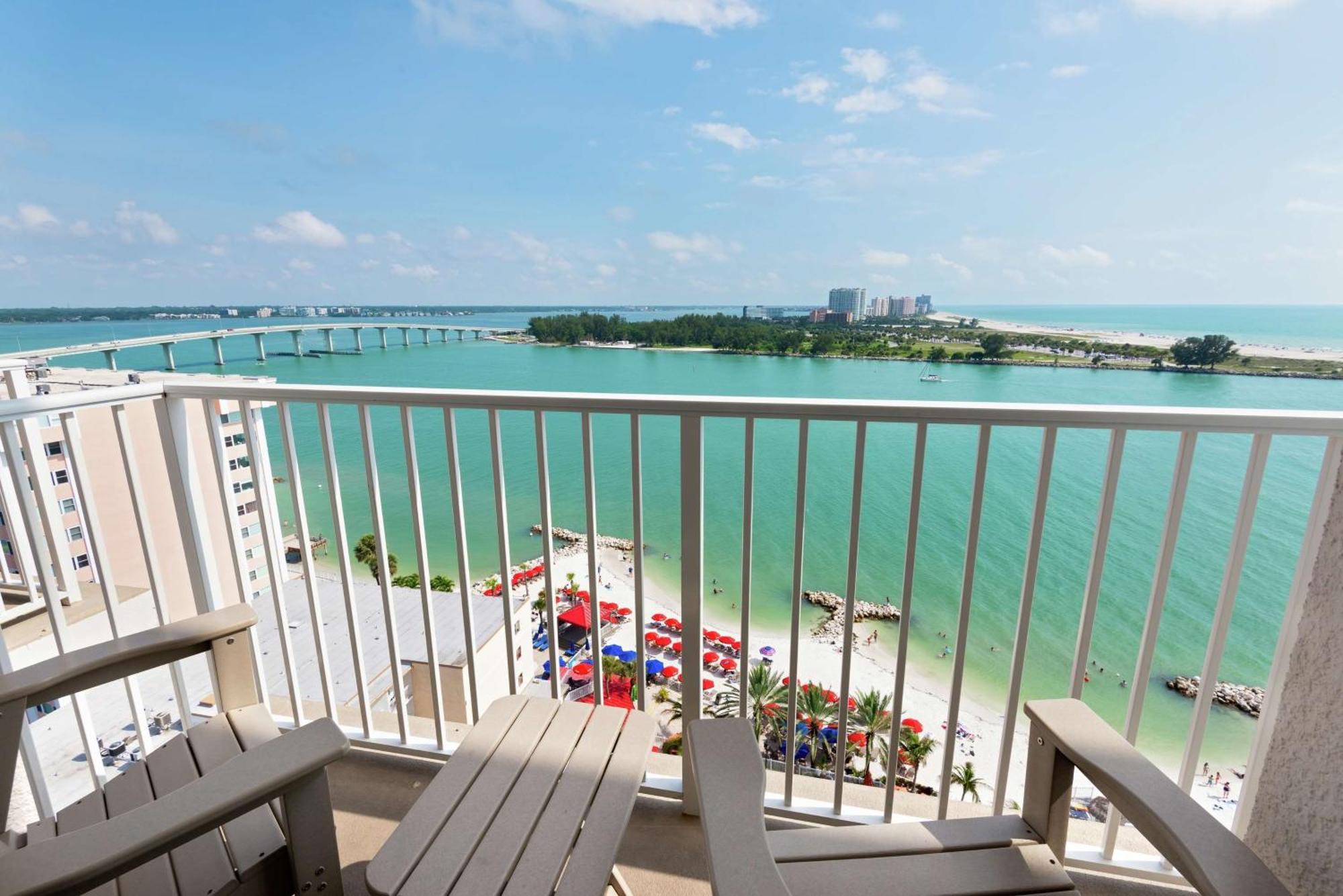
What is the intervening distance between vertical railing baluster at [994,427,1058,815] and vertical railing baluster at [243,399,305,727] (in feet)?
6.71

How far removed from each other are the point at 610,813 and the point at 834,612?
61.8 feet

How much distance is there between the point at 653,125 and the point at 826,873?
37836 millimetres

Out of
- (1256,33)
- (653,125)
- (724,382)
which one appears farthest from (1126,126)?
(724,382)

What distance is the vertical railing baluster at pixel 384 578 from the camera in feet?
5.76

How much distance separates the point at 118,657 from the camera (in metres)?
1.29

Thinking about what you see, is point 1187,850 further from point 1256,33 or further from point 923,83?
point 923,83

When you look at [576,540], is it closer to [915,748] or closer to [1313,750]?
[915,748]

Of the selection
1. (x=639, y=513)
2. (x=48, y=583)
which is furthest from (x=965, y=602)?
(x=48, y=583)

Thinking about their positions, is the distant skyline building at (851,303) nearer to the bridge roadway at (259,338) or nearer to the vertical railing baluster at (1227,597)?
the bridge roadway at (259,338)

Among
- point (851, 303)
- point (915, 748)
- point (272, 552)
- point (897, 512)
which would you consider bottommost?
point (897, 512)

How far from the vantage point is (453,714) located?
11.3 metres

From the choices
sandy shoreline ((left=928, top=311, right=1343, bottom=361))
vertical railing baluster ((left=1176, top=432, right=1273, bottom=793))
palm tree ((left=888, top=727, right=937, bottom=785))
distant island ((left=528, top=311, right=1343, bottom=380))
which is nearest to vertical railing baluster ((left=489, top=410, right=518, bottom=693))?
vertical railing baluster ((left=1176, top=432, right=1273, bottom=793))

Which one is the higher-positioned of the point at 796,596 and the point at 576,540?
the point at 796,596

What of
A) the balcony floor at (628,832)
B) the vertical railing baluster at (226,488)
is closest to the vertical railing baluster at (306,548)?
the vertical railing baluster at (226,488)
